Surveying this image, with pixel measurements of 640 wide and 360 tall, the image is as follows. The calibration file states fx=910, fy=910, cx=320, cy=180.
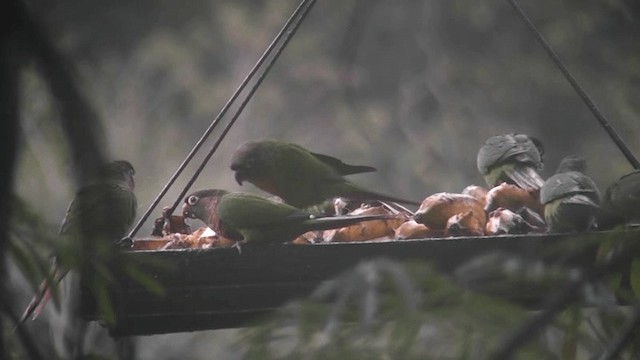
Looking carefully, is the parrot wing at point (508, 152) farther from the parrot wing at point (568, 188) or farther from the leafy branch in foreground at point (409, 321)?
the leafy branch in foreground at point (409, 321)

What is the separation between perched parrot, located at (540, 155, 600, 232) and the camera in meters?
0.77

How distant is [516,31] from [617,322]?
233cm

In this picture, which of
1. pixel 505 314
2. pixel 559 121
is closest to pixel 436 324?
pixel 505 314

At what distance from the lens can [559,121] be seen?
2.72m

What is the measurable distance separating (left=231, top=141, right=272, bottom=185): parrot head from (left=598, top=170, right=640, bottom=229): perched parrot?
339 mm

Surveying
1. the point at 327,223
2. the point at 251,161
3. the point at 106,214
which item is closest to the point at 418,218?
the point at 327,223

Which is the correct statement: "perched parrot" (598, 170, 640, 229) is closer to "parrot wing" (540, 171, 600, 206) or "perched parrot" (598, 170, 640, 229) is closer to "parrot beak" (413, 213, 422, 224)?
"parrot wing" (540, 171, 600, 206)

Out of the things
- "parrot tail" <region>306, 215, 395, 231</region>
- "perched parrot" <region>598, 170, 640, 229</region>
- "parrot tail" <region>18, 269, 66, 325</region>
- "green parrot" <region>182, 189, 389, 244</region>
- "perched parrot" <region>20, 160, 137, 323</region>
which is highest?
"perched parrot" <region>20, 160, 137, 323</region>

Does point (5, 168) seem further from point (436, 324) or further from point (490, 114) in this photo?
point (490, 114)

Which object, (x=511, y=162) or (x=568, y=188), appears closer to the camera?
(x=568, y=188)

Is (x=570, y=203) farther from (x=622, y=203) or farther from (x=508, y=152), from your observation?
(x=508, y=152)

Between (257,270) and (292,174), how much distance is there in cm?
24

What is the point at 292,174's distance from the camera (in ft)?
3.15

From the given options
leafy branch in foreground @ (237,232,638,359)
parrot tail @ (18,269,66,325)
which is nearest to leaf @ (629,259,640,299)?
leafy branch in foreground @ (237,232,638,359)
